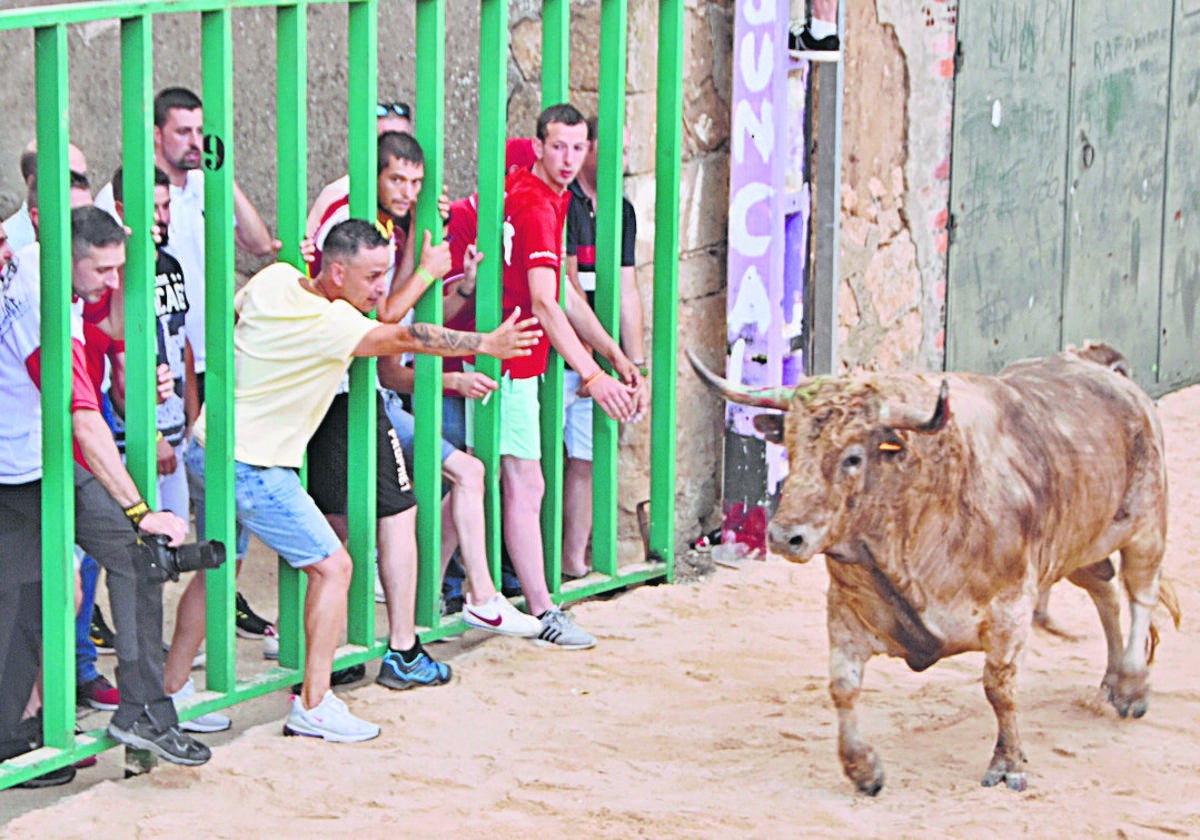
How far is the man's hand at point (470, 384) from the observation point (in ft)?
21.0

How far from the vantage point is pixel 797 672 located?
6551 millimetres

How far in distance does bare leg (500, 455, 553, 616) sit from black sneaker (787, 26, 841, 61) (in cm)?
205

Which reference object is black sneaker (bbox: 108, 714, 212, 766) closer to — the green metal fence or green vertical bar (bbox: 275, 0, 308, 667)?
the green metal fence

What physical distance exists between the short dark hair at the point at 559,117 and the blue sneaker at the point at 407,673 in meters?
1.79

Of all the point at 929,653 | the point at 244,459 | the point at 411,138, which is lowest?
Answer: the point at 929,653

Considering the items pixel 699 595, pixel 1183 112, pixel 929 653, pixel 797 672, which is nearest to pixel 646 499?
pixel 699 595

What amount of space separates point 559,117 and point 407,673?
1.89 m

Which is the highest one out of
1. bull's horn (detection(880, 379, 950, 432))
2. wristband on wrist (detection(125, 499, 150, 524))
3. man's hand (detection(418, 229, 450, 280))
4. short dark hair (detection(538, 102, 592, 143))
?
short dark hair (detection(538, 102, 592, 143))

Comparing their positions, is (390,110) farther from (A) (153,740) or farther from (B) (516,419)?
(A) (153,740)

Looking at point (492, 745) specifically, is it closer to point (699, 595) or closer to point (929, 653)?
point (929, 653)

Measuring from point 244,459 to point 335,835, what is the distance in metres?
1.20

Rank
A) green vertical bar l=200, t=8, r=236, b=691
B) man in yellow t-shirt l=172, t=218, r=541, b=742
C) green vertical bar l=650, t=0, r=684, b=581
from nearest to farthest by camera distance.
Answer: green vertical bar l=200, t=8, r=236, b=691
man in yellow t-shirt l=172, t=218, r=541, b=742
green vertical bar l=650, t=0, r=684, b=581

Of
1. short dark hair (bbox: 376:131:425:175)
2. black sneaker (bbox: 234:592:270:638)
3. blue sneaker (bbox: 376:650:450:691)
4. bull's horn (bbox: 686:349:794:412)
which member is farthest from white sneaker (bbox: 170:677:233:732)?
bull's horn (bbox: 686:349:794:412)

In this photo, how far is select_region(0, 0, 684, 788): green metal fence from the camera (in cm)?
508
